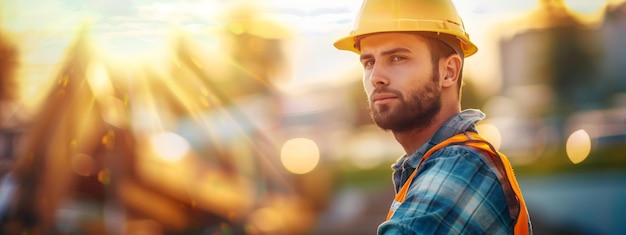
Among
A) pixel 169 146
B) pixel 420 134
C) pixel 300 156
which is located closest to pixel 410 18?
pixel 420 134

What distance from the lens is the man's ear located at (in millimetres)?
1950

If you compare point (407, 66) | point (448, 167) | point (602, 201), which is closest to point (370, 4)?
point (407, 66)

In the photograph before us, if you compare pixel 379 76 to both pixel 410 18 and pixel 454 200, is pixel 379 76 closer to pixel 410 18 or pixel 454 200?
pixel 410 18

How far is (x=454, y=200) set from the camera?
4.95 feet

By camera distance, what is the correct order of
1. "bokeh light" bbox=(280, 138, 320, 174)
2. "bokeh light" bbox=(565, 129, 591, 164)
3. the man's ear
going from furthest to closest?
"bokeh light" bbox=(280, 138, 320, 174) → "bokeh light" bbox=(565, 129, 591, 164) → the man's ear

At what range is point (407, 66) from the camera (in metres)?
1.86

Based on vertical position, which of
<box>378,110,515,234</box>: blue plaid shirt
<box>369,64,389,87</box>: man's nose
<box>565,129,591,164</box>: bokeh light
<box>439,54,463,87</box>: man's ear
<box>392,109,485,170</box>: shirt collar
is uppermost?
<box>565,129,591,164</box>: bokeh light

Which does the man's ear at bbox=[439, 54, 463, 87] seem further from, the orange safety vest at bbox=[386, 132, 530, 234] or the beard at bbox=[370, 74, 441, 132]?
the orange safety vest at bbox=[386, 132, 530, 234]

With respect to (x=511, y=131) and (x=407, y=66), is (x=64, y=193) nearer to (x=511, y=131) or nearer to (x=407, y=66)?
(x=511, y=131)

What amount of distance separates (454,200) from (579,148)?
35.9 feet

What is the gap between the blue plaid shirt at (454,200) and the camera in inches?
58.0

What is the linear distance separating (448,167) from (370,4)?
61 cm

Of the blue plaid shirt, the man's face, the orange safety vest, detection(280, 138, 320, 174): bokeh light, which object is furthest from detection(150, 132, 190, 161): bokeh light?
the blue plaid shirt

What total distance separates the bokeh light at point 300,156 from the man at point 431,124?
9.77 metres
